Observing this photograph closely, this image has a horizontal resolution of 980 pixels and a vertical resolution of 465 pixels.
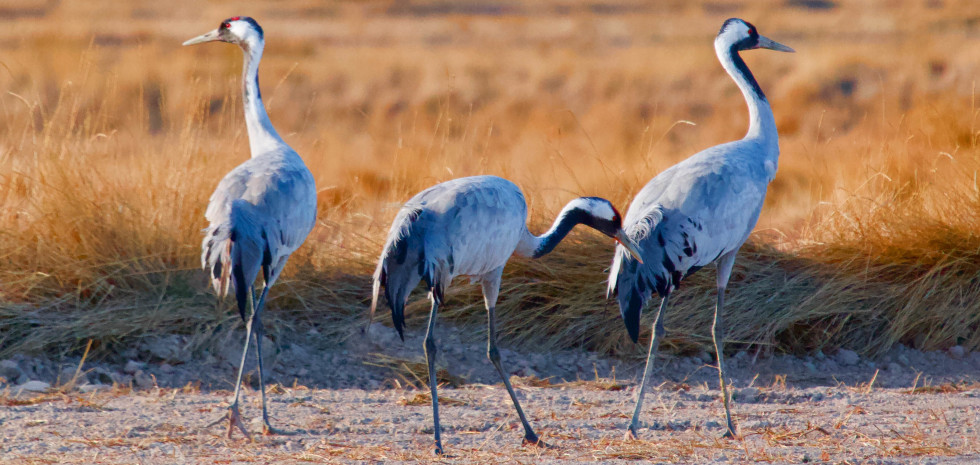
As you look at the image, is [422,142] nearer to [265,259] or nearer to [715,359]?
[715,359]

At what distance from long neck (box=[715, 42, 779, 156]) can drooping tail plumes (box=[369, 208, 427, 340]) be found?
2057mm

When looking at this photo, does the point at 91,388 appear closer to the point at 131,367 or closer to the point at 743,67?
the point at 131,367

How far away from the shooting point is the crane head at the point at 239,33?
229 inches

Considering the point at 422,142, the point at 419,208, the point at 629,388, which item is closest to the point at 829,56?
the point at 422,142

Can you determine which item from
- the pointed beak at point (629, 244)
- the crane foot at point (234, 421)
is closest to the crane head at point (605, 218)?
the pointed beak at point (629, 244)

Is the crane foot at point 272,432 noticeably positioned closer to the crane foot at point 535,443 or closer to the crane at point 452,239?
the crane at point 452,239

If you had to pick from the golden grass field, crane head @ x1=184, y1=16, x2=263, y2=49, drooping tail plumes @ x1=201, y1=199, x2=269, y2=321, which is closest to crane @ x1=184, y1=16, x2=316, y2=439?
drooping tail plumes @ x1=201, y1=199, x2=269, y2=321

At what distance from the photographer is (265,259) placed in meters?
4.61

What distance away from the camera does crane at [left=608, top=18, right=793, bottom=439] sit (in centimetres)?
472

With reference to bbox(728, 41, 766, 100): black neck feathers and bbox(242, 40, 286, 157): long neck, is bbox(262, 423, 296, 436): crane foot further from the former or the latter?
bbox(728, 41, 766, 100): black neck feathers

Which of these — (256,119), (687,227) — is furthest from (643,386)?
(256,119)

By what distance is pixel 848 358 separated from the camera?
6219mm

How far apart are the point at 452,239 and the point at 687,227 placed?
115 cm

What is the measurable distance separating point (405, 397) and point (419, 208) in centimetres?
148
